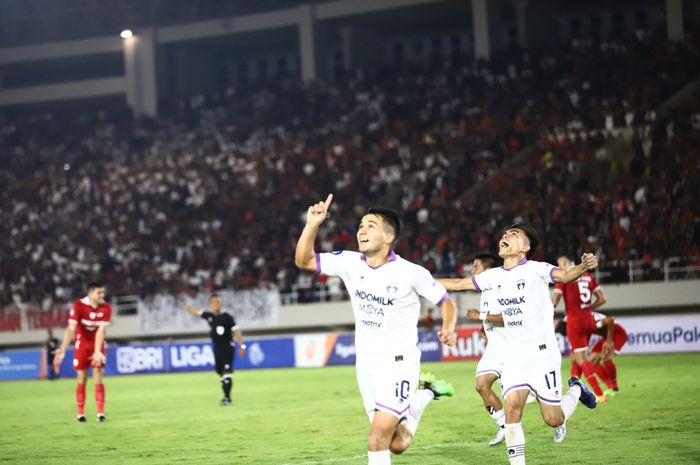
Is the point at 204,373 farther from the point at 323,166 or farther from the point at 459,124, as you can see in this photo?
the point at 459,124

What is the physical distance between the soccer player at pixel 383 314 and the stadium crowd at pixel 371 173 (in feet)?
87.1

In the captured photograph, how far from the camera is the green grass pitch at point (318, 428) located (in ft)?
43.5

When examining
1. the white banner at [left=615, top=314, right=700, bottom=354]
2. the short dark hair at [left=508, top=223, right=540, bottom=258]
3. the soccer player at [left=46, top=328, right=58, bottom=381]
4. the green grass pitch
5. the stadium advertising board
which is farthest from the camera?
the soccer player at [left=46, top=328, right=58, bottom=381]

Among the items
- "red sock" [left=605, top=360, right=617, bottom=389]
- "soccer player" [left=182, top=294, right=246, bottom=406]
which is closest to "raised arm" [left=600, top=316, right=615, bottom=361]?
"red sock" [left=605, top=360, right=617, bottom=389]

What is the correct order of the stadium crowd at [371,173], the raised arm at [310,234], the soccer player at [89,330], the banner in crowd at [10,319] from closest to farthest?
the raised arm at [310,234]
the soccer player at [89,330]
the stadium crowd at [371,173]
the banner in crowd at [10,319]

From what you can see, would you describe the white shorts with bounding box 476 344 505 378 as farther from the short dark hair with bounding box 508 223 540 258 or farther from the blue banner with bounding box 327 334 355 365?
the blue banner with bounding box 327 334 355 365

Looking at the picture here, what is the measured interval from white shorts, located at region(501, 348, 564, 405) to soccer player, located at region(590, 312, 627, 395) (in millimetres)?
7954

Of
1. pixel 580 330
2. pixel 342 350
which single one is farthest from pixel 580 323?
pixel 342 350

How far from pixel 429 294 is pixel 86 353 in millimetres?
11947

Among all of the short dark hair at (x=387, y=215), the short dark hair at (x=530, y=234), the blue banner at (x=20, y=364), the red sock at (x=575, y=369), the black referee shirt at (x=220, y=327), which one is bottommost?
the blue banner at (x=20, y=364)

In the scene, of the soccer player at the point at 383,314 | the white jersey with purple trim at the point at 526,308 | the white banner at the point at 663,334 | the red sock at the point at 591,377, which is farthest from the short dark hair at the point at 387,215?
the white banner at the point at 663,334

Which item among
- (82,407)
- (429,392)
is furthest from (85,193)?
(429,392)

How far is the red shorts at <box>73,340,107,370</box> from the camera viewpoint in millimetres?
20297

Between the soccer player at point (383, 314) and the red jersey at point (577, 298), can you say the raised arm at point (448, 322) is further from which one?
the red jersey at point (577, 298)
